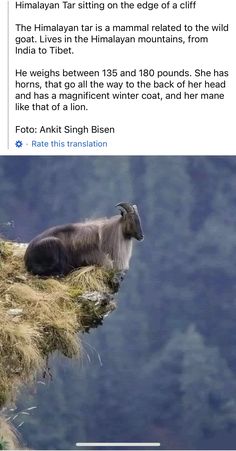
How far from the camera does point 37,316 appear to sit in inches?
354

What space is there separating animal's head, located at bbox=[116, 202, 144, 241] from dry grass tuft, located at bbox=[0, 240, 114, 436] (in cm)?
65

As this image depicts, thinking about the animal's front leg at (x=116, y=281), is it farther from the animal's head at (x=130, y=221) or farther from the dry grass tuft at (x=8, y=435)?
the dry grass tuft at (x=8, y=435)

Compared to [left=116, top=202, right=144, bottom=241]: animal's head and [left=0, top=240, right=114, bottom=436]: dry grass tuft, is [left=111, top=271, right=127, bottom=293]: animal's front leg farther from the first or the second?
[left=116, top=202, right=144, bottom=241]: animal's head

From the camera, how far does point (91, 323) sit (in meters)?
9.32

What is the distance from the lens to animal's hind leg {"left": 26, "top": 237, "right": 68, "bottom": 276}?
9852mm

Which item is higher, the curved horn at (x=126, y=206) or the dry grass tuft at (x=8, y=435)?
the curved horn at (x=126, y=206)

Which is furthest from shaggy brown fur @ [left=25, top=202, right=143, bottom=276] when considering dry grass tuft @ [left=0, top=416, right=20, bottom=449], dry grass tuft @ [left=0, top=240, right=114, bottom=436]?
dry grass tuft @ [left=0, top=416, right=20, bottom=449]

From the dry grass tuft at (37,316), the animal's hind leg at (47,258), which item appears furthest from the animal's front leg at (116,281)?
the animal's hind leg at (47,258)

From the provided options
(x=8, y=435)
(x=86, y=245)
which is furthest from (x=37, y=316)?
(x=86, y=245)

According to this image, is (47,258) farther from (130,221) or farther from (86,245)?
(130,221)

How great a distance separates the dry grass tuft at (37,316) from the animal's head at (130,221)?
2.13 feet
